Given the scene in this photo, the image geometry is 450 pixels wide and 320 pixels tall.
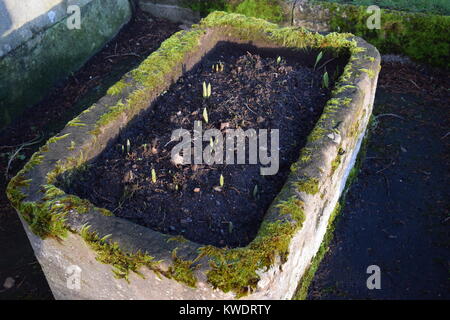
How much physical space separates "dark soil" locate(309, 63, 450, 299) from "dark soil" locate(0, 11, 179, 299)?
2.21 meters

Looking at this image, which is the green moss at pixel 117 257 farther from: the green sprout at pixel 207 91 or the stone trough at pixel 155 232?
the green sprout at pixel 207 91

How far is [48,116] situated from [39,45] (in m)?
0.77

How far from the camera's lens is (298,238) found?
2689mm

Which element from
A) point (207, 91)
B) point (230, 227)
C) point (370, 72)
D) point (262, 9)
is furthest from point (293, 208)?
point (262, 9)

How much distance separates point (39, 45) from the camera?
5070 millimetres

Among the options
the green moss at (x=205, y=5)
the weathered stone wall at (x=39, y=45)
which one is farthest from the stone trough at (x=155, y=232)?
the green moss at (x=205, y=5)

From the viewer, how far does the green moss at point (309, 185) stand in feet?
9.23

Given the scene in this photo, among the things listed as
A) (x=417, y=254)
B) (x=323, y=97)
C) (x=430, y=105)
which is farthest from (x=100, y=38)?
(x=417, y=254)

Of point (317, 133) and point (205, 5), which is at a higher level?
point (317, 133)

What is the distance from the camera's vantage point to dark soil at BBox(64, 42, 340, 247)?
9.17 ft

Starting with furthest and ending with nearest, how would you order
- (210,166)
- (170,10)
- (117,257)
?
(170,10) < (210,166) < (117,257)

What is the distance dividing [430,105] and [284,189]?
9.72 feet

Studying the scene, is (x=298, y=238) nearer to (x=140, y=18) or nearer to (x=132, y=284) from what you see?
(x=132, y=284)

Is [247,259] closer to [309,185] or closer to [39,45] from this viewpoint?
[309,185]
